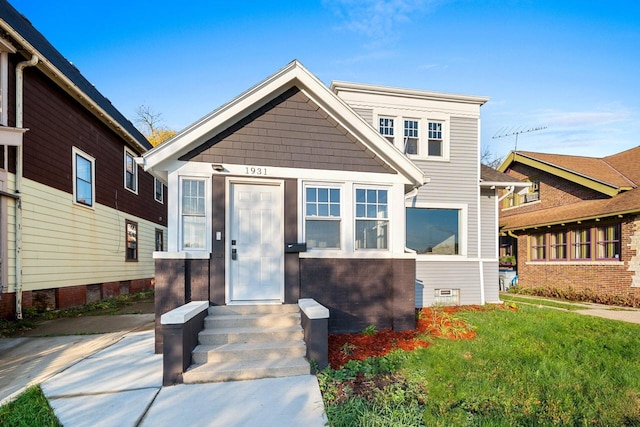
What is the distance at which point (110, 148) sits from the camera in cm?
1178

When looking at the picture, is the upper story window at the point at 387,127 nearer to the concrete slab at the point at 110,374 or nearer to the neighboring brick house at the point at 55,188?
the concrete slab at the point at 110,374

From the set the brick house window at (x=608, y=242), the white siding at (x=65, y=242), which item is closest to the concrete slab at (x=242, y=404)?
the white siding at (x=65, y=242)

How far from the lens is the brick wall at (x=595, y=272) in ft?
34.2

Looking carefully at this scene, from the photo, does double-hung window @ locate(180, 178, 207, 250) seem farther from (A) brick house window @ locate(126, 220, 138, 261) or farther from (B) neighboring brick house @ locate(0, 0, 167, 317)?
(A) brick house window @ locate(126, 220, 138, 261)

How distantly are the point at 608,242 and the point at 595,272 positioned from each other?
114cm

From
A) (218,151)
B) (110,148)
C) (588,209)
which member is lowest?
(588,209)

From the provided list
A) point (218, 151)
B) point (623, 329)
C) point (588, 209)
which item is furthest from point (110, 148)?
point (588, 209)

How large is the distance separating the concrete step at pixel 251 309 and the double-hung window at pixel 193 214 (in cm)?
106

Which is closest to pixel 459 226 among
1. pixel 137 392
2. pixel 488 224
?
pixel 488 224

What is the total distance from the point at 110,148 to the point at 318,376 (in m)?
11.6

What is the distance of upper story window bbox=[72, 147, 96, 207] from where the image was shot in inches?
380

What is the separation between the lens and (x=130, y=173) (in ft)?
43.5

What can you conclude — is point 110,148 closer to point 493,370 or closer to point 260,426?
point 260,426

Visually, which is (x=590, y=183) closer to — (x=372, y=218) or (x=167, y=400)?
(x=372, y=218)
